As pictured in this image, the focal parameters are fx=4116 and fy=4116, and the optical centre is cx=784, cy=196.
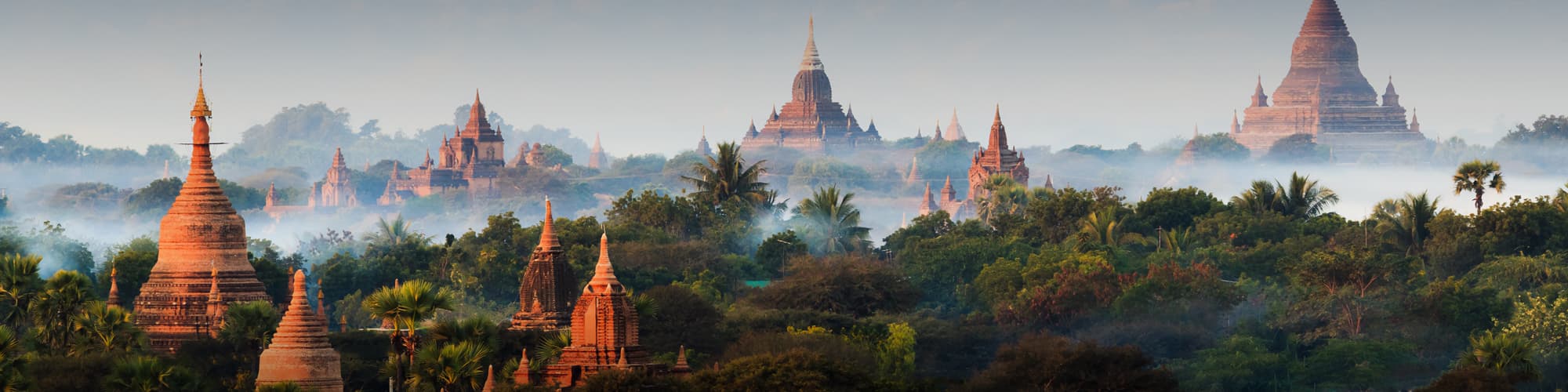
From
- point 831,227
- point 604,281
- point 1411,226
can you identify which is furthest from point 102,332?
point 831,227

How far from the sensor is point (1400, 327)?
108938 mm

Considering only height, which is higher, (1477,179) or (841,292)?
(1477,179)

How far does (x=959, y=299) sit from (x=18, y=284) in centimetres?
4059

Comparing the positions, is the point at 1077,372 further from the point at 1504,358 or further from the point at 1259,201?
the point at 1259,201

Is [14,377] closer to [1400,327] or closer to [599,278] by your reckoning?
[599,278]

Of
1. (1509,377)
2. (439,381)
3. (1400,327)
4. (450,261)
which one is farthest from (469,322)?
(450,261)

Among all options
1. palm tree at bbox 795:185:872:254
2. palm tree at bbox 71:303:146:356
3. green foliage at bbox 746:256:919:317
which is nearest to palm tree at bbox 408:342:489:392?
palm tree at bbox 71:303:146:356

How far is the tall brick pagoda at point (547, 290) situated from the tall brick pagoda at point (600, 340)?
14.6 metres

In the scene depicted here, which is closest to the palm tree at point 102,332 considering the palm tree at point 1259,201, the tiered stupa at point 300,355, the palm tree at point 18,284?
the palm tree at point 18,284

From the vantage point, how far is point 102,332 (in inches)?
3467

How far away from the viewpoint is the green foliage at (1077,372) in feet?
288

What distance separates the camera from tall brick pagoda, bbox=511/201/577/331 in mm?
95625

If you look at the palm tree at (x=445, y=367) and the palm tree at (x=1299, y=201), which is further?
the palm tree at (x=1299, y=201)

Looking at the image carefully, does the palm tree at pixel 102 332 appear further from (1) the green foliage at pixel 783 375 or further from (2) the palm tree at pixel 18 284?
(1) the green foliage at pixel 783 375
